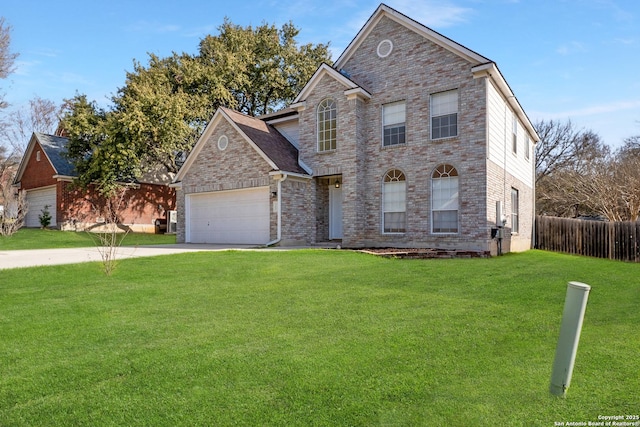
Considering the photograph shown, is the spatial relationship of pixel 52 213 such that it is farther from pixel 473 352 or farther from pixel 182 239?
pixel 473 352

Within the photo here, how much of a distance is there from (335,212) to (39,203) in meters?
22.7

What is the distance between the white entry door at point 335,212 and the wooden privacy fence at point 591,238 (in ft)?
33.1

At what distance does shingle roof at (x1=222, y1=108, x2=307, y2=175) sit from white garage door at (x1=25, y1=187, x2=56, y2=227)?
1630 cm

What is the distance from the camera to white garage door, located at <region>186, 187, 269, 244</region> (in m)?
16.4

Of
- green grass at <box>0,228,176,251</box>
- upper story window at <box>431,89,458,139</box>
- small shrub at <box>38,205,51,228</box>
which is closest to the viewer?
upper story window at <box>431,89,458,139</box>

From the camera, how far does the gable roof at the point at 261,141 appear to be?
626 inches

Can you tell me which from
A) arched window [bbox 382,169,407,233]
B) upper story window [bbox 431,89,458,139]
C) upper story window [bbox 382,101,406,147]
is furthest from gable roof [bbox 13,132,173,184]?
upper story window [bbox 431,89,458,139]

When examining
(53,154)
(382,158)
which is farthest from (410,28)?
(53,154)

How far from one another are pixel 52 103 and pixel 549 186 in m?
47.7

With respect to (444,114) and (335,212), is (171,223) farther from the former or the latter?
(444,114)

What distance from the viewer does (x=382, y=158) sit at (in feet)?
50.0

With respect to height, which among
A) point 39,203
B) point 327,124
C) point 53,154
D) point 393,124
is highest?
point 53,154

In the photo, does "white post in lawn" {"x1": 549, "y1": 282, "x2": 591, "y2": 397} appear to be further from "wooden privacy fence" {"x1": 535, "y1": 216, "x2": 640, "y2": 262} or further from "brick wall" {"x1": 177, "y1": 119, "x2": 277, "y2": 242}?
"wooden privacy fence" {"x1": 535, "y1": 216, "x2": 640, "y2": 262}

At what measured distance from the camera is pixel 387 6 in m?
15.0
